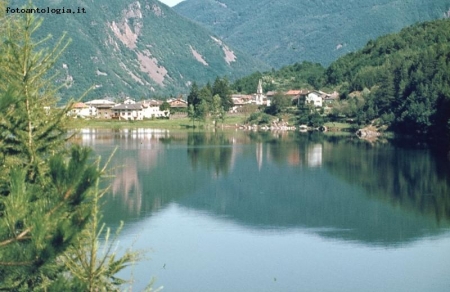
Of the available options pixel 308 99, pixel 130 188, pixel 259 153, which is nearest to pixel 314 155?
pixel 259 153

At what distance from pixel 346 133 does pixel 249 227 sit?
140 feet

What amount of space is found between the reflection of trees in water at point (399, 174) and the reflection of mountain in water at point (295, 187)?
4 cm

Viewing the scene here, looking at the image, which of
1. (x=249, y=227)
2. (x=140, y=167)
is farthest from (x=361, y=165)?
(x=249, y=227)

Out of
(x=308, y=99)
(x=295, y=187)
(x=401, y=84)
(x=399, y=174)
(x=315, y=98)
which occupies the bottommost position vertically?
(x=295, y=187)

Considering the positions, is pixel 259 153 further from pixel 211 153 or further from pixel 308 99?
pixel 308 99

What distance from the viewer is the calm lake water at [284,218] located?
49.9ft

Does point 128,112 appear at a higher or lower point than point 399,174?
higher

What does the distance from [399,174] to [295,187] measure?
586 cm

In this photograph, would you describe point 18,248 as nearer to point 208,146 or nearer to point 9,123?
point 9,123

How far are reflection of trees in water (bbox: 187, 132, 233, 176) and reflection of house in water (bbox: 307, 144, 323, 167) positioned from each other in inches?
154

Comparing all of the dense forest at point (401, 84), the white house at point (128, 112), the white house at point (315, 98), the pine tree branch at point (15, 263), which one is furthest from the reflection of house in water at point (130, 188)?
the white house at point (315, 98)

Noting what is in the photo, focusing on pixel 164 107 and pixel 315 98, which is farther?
pixel 164 107

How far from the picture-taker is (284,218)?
22.3 metres

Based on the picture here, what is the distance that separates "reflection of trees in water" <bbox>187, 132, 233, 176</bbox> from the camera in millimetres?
34938
